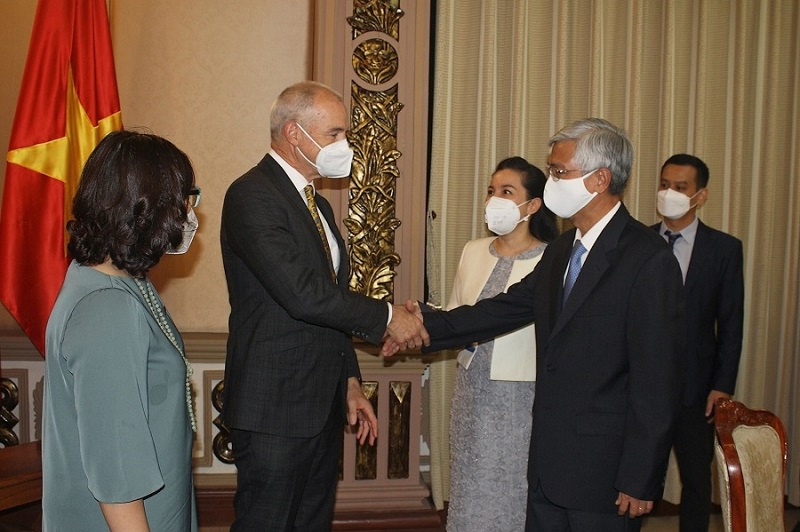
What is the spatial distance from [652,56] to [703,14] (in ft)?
1.19

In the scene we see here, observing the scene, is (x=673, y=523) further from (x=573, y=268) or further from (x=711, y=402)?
(x=573, y=268)

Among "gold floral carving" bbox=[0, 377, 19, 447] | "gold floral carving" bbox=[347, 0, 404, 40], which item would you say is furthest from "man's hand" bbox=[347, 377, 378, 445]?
"gold floral carving" bbox=[0, 377, 19, 447]

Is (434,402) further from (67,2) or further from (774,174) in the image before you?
(67,2)

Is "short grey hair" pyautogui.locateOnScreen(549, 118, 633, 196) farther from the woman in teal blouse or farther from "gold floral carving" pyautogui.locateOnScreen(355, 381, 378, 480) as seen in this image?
"gold floral carving" pyautogui.locateOnScreen(355, 381, 378, 480)

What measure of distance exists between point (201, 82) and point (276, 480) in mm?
2406

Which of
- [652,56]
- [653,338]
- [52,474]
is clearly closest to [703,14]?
[652,56]

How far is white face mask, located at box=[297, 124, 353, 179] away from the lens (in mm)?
2514

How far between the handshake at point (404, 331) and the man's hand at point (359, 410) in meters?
0.22

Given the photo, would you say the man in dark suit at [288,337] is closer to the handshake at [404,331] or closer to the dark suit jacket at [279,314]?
the dark suit jacket at [279,314]

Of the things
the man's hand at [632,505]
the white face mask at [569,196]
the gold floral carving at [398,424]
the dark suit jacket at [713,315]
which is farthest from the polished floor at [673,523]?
the white face mask at [569,196]

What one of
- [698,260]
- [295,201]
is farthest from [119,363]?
[698,260]

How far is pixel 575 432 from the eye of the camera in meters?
2.12

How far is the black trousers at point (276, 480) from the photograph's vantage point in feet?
7.45

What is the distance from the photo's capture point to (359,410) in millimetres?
2539
